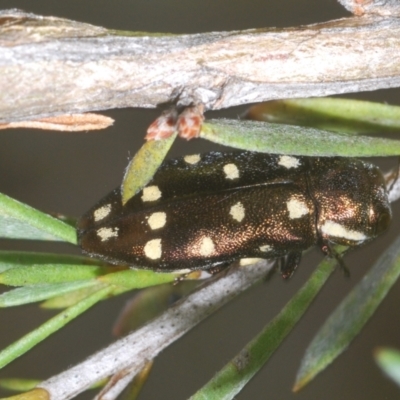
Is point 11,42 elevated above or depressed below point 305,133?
above

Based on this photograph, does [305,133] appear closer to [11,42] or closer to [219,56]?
[219,56]

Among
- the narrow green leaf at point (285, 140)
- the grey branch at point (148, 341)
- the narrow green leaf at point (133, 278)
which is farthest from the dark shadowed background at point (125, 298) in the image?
the narrow green leaf at point (285, 140)

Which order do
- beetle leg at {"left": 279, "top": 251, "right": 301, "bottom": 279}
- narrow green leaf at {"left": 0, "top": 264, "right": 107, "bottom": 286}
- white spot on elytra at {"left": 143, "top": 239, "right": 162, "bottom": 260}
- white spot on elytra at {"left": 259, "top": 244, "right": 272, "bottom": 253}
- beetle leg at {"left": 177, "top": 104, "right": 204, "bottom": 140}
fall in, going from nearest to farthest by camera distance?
1. beetle leg at {"left": 177, "top": 104, "right": 204, "bottom": 140}
2. narrow green leaf at {"left": 0, "top": 264, "right": 107, "bottom": 286}
3. white spot on elytra at {"left": 143, "top": 239, "right": 162, "bottom": 260}
4. white spot on elytra at {"left": 259, "top": 244, "right": 272, "bottom": 253}
5. beetle leg at {"left": 279, "top": 251, "right": 301, "bottom": 279}

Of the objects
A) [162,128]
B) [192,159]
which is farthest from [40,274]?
[192,159]

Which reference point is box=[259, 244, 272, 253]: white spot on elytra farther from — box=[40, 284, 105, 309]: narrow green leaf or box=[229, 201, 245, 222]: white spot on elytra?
box=[40, 284, 105, 309]: narrow green leaf

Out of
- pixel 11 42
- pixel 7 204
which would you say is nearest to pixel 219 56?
pixel 11 42

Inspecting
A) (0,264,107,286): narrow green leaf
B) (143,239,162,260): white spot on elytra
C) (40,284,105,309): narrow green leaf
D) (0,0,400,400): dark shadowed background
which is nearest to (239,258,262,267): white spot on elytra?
(143,239,162,260): white spot on elytra
